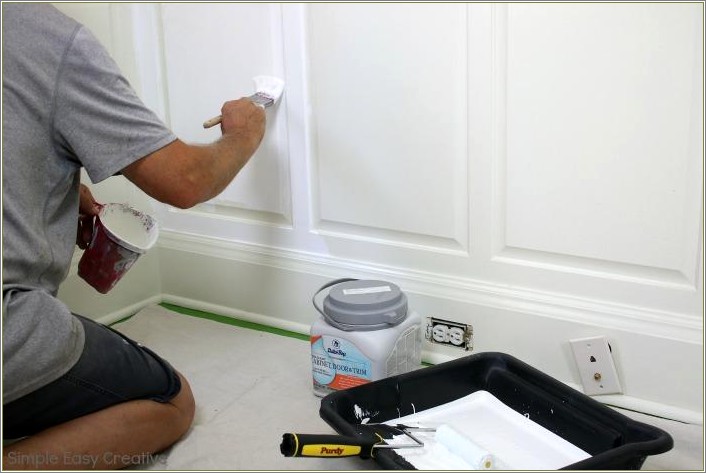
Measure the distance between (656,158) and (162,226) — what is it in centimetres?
138

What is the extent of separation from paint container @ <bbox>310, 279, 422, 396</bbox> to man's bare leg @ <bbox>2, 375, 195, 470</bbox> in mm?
319

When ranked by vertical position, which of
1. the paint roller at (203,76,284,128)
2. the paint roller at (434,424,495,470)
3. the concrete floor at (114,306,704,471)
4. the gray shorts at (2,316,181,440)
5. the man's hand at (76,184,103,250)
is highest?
the paint roller at (203,76,284,128)

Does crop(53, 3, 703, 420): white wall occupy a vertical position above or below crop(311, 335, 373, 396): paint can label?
above

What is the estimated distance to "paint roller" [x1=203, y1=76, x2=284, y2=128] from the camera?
1.85 m

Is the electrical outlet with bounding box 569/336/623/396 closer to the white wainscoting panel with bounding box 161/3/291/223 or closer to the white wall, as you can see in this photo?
the white wall

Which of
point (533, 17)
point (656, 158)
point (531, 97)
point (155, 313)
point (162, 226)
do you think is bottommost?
point (155, 313)

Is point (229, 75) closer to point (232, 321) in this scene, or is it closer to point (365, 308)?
point (232, 321)

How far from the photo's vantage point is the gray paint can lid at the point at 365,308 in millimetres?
1606

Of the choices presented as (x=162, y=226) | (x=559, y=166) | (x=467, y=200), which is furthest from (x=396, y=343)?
(x=162, y=226)

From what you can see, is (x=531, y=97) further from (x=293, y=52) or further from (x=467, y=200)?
(x=293, y=52)

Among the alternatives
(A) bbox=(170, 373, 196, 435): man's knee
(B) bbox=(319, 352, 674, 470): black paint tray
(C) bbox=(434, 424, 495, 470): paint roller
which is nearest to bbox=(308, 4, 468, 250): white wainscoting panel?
(B) bbox=(319, 352, 674, 470): black paint tray

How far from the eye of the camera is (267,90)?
1.87 meters

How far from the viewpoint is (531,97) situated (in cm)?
156

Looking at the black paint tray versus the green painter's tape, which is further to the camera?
the green painter's tape
